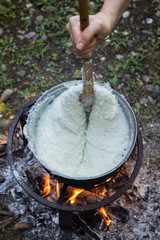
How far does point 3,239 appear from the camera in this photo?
2.29 metres

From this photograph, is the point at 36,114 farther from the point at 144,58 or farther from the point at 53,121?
the point at 144,58

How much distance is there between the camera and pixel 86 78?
1800 millimetres

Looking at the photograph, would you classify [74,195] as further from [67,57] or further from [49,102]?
[67,57]

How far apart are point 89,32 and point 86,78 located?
40 cm

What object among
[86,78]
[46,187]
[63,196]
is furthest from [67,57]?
[63,196]

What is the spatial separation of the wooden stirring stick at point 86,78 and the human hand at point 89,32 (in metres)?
0.06

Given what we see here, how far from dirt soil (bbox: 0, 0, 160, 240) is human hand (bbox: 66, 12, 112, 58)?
1.57 m

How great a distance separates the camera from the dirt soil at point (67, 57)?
3.04 metres

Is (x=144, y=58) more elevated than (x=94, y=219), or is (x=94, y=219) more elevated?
(x=144, y=58)

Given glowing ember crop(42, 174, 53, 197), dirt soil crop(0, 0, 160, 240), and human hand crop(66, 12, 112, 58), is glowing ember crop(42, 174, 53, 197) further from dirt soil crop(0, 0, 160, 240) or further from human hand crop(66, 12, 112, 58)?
human hand crop(66, 12, 112, 58)

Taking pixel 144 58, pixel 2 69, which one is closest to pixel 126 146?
pixel 144 58

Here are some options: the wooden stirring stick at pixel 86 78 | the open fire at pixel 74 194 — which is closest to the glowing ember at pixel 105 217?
the open fire at pixel 74 194

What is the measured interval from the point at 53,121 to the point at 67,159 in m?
0.36

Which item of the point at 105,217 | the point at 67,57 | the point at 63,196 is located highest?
the point at 67,57
